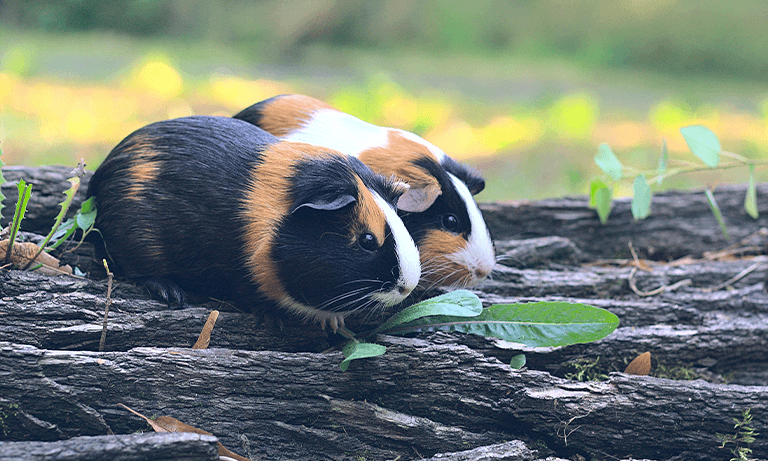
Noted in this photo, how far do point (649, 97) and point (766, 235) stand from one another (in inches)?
155

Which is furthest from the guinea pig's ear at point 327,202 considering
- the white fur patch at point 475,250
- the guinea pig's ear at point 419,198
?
the white fur patch at point 475,250

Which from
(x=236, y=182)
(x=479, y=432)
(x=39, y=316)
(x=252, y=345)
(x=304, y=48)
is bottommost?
(x=479, y=432)

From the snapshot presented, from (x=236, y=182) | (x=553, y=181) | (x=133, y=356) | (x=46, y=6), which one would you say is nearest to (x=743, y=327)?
(x=553, y=181)

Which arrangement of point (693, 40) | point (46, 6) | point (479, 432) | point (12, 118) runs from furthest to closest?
point (693, 40) → point (46, 6) → point (12, 118) → point (479, 432)

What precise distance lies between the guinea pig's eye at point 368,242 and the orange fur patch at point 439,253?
0.42 meters

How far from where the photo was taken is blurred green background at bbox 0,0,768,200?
4.01 meters

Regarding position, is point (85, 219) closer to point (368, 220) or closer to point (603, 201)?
point (368, 220)

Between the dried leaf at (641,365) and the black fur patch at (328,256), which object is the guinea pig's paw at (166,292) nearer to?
the black fur patch at (328,256)

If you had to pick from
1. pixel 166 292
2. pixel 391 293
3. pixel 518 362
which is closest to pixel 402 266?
pixel 391 293

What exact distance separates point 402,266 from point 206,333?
24.7 inches

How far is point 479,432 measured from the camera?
1728 mm

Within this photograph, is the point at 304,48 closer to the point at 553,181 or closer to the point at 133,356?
the point at 553,181

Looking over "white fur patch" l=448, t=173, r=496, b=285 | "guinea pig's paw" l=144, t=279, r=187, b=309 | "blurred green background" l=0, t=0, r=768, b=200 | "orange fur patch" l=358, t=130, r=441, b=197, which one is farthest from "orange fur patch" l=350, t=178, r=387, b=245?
"blurred green background" l=0, t=0, r=768, b=200

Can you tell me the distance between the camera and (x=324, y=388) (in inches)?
65.6
